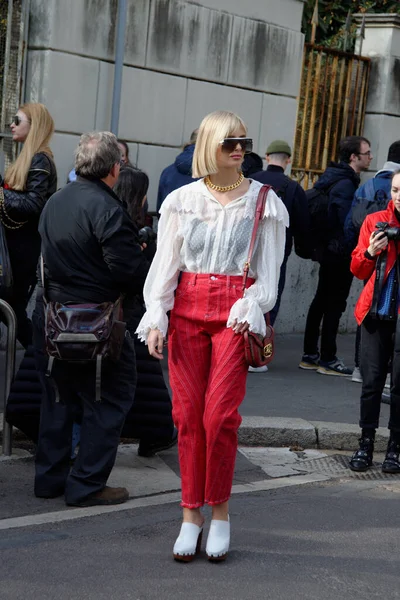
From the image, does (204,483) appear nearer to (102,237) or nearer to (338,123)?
(102,237)

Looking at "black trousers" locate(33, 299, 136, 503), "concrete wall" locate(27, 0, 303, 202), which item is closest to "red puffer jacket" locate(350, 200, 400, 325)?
"black trousers" locate(33, 299, 136, 503)

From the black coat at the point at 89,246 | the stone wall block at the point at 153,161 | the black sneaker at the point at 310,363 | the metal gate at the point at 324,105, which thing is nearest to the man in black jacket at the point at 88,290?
the black coat at the point at 89,246

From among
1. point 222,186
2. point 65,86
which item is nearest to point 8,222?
point 65,86

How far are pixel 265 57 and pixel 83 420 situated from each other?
600 centimetres

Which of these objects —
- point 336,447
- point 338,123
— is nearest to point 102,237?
point 336,447

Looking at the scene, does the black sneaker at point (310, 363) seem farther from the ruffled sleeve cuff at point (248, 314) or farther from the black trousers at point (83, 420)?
the ruffled sleeve cuff at point (248, 314)

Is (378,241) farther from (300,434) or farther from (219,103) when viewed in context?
(219,103)

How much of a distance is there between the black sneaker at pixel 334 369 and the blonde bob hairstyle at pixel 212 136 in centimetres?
479

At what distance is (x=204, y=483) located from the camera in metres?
4.89

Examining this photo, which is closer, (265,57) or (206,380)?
(206,380)

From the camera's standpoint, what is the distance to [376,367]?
662 centimetres

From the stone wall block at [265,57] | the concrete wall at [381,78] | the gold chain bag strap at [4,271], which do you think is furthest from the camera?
the concrete wall at [381,78]

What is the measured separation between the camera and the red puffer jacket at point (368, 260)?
6535 millimetres

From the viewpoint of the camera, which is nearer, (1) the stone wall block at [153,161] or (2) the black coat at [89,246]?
(2) the black coat at [89,246]
